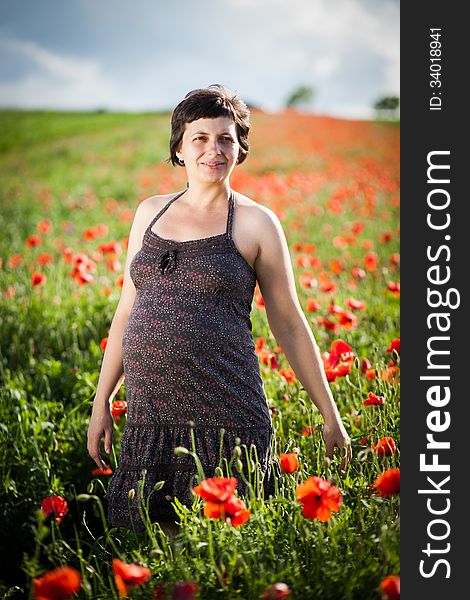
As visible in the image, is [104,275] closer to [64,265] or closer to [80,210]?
[64,265]

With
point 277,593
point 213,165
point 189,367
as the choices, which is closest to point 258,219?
point 213,165

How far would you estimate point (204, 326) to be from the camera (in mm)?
2139

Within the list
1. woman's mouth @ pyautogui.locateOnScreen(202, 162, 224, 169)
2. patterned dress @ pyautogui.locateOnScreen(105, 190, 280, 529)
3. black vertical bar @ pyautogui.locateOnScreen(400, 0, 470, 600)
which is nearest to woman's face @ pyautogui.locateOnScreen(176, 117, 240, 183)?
woman's mouth @ pyautogui.locateOnScreen(202, 162, 224, 169)

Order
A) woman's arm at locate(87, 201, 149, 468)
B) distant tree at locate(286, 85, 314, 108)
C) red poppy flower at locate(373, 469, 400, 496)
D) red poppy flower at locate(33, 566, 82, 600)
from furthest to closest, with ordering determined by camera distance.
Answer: distant tree at locate(286, 85, 314, 108) → woman's arm at locate(87, 201, 149, 468) → red poppy flower at locate(373, 469, 400, 496) → red poppy flower at locate(33, 566, 82, 600)

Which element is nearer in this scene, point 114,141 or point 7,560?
point 7,560

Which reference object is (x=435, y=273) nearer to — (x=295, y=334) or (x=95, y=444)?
(x=295, y=334)

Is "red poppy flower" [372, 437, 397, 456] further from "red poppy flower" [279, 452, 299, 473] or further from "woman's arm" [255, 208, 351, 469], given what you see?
A: "red poppy flower" [279, 452, 299, 473]

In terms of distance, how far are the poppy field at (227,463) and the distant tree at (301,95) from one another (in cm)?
2915

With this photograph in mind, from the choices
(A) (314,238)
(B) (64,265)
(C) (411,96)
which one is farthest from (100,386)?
(A) (314,238)

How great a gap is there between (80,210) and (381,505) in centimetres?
897

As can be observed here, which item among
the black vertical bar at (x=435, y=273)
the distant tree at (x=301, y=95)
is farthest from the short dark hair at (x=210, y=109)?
the distant tree at (x=301, y=95)

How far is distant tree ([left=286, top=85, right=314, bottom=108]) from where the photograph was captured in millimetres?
37812

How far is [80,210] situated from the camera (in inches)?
410

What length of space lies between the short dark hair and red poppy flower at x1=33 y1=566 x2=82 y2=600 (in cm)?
131
